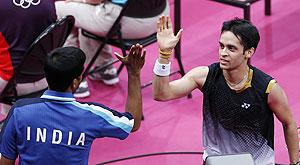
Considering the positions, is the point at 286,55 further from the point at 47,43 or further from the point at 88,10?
the point at 47,43

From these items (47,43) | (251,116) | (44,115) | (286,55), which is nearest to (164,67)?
(251,116)

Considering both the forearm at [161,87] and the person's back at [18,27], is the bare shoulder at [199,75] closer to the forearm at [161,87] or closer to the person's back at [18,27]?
the forearm at [161,87]

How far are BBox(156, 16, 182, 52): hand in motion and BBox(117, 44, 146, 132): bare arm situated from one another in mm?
302

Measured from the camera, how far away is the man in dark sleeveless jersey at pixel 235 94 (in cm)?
387

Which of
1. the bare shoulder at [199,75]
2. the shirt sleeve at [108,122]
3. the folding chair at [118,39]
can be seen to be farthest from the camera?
the folding chair at [118,39]

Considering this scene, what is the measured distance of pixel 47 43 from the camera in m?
4.75

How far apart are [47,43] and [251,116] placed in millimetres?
1479

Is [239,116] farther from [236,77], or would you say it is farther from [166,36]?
[166,36]

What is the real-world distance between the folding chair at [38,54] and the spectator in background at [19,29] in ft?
0.13

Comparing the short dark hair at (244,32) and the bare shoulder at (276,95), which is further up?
the short dark hair at (244,32)

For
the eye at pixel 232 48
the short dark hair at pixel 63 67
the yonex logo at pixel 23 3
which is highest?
the short dark hair at pixel 63 67

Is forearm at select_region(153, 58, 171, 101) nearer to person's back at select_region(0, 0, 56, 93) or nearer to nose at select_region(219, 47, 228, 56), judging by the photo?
nose at select_region(219, 47, 228, 56)

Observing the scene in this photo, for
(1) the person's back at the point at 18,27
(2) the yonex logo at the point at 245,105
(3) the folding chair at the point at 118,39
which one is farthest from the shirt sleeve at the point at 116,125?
(3) the folding chair at the point at 118,39

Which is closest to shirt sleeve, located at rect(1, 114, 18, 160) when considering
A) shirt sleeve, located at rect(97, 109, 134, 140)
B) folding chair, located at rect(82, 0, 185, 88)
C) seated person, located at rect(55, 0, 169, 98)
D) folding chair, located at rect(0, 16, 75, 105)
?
shirt sleeve, located at rect(97, 109, 134, 140)
